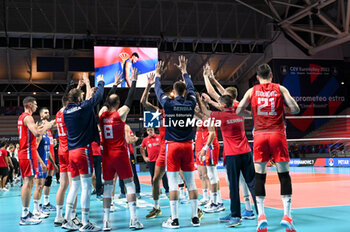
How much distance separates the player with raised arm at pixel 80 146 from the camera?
5.99m

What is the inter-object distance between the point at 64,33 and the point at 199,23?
10.9 meters

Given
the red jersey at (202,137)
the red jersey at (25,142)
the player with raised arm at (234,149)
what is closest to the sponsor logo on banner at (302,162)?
the red jersey at (202,137)

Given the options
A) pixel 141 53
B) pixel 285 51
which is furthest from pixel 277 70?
pixel 141 53

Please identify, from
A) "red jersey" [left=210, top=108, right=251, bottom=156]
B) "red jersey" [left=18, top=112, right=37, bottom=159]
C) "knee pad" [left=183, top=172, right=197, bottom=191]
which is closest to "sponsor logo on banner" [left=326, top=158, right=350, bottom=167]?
"red jersey" [left=210, top=108, right=251, bottom=156]

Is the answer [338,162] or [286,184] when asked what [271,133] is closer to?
[286,184]

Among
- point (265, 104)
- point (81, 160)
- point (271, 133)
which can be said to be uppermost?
point (265, 104)

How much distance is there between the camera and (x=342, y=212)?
272 inches

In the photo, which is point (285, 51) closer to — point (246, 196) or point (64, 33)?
point (64, 33)

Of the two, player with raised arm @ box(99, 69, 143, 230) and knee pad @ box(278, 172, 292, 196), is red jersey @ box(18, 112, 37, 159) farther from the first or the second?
knee pad @ box(278, 172, 292, 196)

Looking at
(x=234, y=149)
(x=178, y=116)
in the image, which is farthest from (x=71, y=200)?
(x=234, y=149)

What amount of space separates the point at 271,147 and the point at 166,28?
25.6 metres

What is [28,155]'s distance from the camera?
7160 mm

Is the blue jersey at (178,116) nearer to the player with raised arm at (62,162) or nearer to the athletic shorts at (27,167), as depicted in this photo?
the player with raised arm at (62,162)

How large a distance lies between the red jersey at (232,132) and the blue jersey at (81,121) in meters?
2.14
